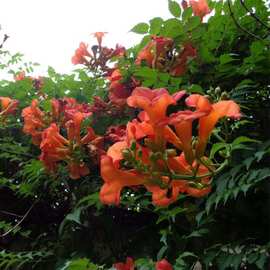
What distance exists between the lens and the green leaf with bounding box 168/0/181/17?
240 centimetres

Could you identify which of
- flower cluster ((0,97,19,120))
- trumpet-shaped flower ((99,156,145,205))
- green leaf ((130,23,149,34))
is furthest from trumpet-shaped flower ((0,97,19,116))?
trumpet-shaped flower ((99,156,145,205))

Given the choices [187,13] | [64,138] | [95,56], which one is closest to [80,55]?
[95,56]

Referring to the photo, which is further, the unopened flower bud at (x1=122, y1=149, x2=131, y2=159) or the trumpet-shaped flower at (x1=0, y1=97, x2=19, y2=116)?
the trumpet-shaped flower at (x1=0, y1=97, x2=19, y2=116)

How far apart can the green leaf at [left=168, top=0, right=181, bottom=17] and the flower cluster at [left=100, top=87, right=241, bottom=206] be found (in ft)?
3.68

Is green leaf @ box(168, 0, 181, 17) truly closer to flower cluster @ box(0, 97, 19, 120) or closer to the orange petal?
the orange petal

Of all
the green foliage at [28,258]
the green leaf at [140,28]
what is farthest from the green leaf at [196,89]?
the green foliage at [28,258]

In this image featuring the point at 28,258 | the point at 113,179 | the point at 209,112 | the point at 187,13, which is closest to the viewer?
the point at 209,112

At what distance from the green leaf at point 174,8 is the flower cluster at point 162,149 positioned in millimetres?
1120

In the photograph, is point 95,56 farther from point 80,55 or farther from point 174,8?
point 174,8

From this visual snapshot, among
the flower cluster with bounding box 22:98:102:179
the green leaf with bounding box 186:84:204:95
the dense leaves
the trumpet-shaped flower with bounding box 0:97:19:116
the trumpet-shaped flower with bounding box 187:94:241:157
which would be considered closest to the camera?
the trumpet-shaped flower with bounding box 187:94:241:157

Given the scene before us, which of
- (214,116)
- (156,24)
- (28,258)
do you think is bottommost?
(28,258)

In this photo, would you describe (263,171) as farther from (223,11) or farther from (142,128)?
(223,11)

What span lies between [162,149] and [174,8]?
48.6 inches

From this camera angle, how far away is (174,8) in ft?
7.89
